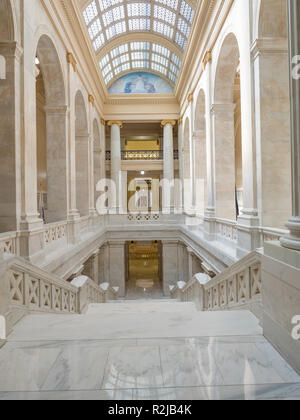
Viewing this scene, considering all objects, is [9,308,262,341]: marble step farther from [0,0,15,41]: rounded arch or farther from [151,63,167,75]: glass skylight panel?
[151,63,167,75]: glass skylight panel

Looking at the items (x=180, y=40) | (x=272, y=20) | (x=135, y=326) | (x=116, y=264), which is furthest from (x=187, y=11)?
(x=135, y=326)

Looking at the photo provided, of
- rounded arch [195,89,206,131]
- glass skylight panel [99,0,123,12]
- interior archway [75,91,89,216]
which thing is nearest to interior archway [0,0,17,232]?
interior archway [75,91,89,216]

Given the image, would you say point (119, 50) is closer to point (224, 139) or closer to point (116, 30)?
point (116, 30)

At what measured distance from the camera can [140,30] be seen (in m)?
19.4

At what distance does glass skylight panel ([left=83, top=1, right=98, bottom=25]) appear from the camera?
1536cm

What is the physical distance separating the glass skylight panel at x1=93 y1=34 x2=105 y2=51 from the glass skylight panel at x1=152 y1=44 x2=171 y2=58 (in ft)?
12.9

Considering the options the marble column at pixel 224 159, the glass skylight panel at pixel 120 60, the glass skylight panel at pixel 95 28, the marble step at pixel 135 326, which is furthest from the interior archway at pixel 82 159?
the marble step at pixel 135 326

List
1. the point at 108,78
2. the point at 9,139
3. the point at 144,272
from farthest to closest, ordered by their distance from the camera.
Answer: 1. the point at 144,272
2. the point at 108,78
3. the point at 9,139

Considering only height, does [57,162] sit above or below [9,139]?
above

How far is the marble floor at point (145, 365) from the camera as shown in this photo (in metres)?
2.21

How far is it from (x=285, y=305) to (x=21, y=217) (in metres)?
5.91

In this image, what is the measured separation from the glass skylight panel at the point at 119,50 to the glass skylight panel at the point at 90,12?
178 inches

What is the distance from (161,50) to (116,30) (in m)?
3.54

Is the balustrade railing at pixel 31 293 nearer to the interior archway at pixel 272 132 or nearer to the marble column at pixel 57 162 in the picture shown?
the marble column at pixel 57 162
